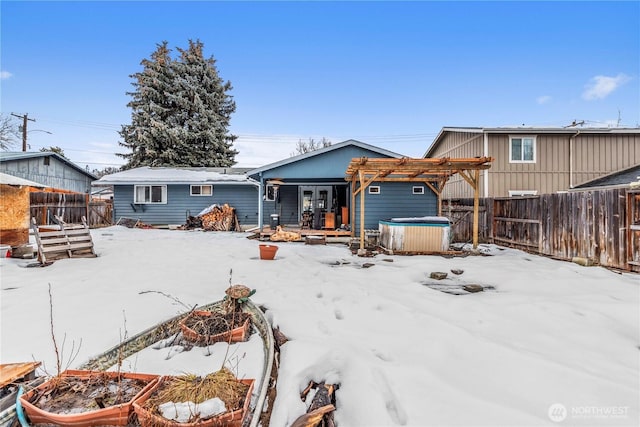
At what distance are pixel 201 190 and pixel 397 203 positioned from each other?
9437 mm

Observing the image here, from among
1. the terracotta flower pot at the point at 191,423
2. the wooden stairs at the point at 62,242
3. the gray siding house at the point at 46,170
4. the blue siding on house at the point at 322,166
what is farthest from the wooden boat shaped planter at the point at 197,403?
the gray siding house at the point at 46,170

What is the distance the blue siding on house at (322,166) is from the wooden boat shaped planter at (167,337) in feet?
26.4

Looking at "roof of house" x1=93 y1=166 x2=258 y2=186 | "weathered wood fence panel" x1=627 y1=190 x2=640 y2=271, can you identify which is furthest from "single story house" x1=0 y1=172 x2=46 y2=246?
"weathered wood fence panel" x1=627 y1=190 x2=640 y2=271

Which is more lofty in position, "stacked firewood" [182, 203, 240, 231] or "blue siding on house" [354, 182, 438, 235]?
"blue siding on house" [354, 182, 438, 235]

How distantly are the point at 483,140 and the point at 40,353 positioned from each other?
14030mm

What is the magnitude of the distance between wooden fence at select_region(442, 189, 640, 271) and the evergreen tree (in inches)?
747

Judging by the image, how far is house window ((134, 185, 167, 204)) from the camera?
1386 centimetres

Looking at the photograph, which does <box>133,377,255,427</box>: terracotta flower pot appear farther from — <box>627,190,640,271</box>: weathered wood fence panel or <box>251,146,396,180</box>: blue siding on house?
<box>251,146,396,180</box>: blue siding on house

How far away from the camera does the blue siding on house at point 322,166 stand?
10.9 meters

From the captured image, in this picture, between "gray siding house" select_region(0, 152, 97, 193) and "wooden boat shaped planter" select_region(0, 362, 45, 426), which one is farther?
"gray siding house" select_region(0, 152, 97, 193)

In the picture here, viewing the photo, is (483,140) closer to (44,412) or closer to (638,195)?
(638,195)

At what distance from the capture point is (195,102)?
20297 millimetres

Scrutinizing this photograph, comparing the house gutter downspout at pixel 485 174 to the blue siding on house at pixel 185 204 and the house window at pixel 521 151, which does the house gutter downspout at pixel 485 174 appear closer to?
the house window at pixel 521 151

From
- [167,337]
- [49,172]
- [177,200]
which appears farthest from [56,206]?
[167,337]
